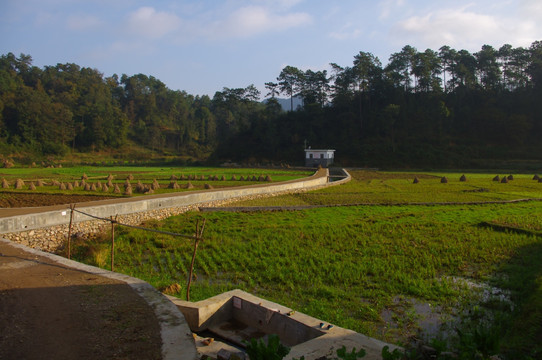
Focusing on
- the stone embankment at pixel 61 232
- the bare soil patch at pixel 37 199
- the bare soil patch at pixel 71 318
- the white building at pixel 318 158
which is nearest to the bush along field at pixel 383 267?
the stone embankment at pixel 61 232

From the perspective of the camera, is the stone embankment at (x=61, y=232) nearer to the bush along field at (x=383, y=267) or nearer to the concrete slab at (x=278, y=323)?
the bush along field at (x=383, y=267)

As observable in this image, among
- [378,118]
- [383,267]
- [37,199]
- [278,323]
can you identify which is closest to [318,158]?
[378,118]

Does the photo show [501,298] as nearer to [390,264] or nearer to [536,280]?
[536,280]

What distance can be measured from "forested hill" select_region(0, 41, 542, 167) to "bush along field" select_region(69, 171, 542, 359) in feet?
148

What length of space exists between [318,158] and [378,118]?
48.1 feet

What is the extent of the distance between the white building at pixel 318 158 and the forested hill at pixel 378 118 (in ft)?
14.4

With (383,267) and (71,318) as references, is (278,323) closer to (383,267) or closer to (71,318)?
(71,318)

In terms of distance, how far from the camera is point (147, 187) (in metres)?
23.8

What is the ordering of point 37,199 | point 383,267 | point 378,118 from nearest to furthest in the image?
point 383,267, point 37,199, point 378,118

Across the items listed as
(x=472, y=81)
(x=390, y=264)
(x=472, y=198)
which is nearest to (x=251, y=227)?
(x=390, y=264)

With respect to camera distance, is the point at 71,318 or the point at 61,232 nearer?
the point at 71,318

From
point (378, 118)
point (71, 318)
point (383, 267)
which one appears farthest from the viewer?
point (378, 118)

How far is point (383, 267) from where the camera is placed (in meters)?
9.81

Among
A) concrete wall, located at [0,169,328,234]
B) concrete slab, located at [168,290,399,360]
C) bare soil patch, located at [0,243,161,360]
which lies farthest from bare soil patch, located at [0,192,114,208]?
concrete slab, located at [168,290,399,360]
